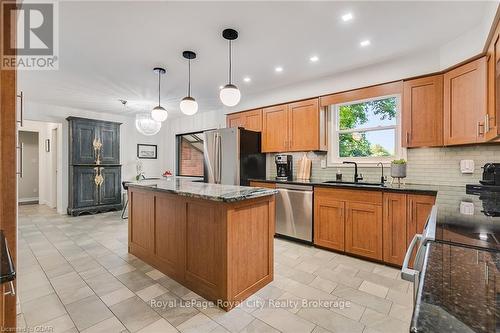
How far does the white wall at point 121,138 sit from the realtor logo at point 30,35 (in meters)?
2.43

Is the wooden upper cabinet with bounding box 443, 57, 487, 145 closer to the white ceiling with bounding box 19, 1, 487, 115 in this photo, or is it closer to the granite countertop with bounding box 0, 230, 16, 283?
the white ceiling with bounding box 19, 1, 487, 115

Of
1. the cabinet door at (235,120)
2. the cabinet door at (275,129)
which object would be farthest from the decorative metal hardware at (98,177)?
the cabinet door at (275,129)

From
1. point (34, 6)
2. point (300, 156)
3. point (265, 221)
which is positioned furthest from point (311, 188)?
point (34, 6)

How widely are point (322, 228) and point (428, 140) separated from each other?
1.71 m

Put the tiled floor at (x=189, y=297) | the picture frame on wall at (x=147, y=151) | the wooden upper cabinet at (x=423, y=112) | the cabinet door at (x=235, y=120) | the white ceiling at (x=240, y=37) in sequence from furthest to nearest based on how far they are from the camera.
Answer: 1. the picture frame on wall at (x=147, y=151)
2. the cabinet door at (x=235, y=120)
3. the wooden upper cabinet at (x=423, y=112)
4. the white ceiling at (x=240, y=37)
5. the tiled floor at (x=189, y=297)

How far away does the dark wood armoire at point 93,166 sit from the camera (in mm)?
5258

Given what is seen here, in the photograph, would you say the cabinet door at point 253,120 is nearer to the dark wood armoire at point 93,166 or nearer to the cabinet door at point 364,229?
the cabinet door at point 364,229

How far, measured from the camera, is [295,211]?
11.6 feet

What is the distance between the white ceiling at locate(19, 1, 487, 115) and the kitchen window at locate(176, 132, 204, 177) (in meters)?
2.58

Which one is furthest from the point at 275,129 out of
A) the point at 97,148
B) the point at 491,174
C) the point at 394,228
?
the point at 97,148

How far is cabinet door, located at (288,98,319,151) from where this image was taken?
3.77 m

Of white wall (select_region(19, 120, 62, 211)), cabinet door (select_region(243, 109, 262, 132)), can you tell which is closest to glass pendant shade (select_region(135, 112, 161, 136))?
cabinet door (select_region(243, 109, 262, 132))

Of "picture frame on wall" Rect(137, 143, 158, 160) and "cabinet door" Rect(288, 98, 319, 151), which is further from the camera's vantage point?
"picture frame on wall" Rect(137, 143, 158, 160)

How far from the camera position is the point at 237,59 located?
3.10m
